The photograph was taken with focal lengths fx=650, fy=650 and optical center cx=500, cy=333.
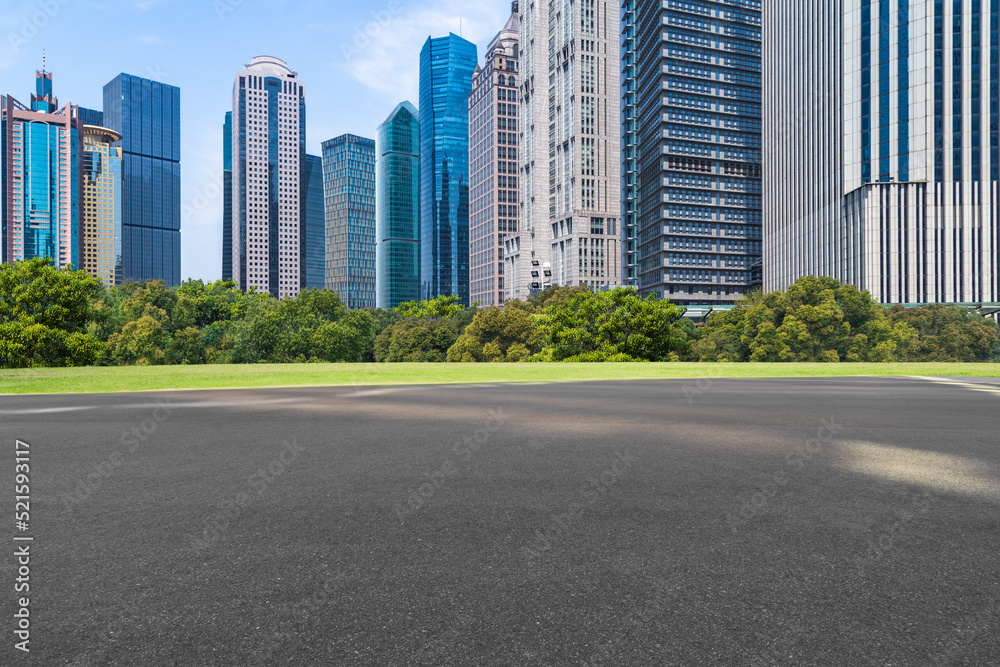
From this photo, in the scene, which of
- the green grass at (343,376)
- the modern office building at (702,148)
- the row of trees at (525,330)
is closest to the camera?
the green grass at (343,376)

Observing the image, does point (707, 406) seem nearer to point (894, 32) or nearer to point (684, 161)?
point (894, 32)

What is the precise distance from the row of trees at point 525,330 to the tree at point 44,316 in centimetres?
5

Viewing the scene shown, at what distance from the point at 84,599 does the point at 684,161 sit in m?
144

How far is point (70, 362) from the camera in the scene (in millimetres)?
33375

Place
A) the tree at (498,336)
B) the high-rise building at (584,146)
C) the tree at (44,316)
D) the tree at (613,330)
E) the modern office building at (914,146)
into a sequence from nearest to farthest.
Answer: the tree at (44,316)
the tree at (613,330)
the tree at (498,336)
the modern office building at (914,146)
the high-rise building at (584,146)

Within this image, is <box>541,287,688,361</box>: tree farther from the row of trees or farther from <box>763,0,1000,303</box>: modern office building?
<box>763,0,1000,303</box>: modern office building

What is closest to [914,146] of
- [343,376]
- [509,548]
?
[343,376]

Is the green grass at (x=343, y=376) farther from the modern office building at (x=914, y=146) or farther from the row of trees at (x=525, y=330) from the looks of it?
the modern office building at (x=914, y=146)

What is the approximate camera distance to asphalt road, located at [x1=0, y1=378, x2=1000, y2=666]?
3320mm

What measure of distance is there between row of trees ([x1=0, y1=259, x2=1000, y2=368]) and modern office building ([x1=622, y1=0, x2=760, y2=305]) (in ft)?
242

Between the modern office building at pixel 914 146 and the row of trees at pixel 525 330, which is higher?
the modern office building at pixel 914 146

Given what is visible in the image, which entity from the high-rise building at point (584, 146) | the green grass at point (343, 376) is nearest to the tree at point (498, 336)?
the green grass at point (343, 376)

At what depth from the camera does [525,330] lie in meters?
64.5

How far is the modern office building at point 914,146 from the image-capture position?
90.1 meters
